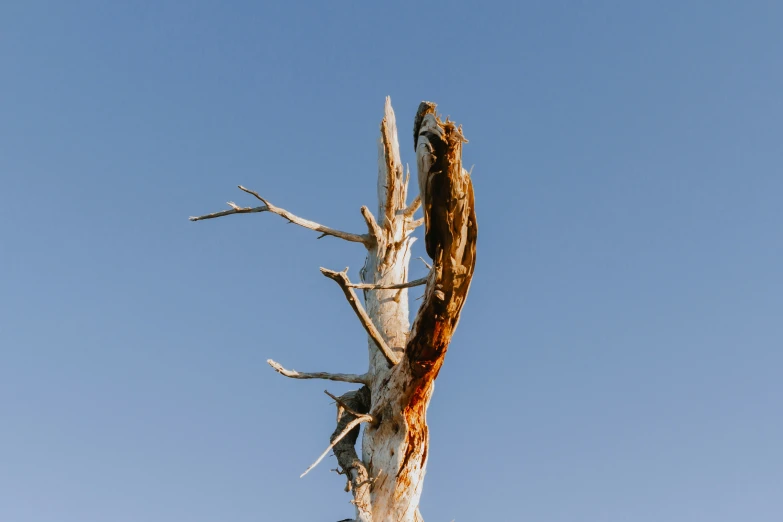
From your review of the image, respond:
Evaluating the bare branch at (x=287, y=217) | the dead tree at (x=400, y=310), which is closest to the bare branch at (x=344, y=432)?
the dead tree at (x=400, y=310)

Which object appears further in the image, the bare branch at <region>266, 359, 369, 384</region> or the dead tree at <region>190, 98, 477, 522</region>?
the bare branch at <region>266, 359, 369, 384</region>

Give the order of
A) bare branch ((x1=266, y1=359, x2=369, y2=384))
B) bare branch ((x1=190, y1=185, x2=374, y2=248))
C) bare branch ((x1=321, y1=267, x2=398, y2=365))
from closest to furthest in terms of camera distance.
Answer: bare branch ((x1=321, y1=267, x2=398, y2=365)) → bare branch ((x1=266, y1=359, x2=369, y2=384)) → bare branch ((x1=190, y1=185, x2=374, y2=248))

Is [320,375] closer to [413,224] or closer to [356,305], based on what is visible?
[356,305]

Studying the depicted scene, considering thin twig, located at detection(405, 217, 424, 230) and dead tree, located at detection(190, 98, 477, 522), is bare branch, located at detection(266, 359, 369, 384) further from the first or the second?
thin twig, located at detection(405, 217, 424, 230)

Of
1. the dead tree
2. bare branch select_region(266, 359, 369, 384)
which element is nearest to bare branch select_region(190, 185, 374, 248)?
the dead tree

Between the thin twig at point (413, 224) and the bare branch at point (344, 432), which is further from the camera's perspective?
the thin twig at point (413, 224)

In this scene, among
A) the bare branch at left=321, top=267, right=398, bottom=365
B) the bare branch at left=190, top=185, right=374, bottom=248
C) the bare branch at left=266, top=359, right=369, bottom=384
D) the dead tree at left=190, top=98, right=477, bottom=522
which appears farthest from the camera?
the bare branch at left=190, top=185, right=374, bottom=248

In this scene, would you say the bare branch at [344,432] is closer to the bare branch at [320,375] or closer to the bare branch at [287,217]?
the bare branch at [320,375]

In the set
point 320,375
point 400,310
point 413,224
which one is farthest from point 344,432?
point 413,224

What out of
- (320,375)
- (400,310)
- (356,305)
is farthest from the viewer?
(400,310)
